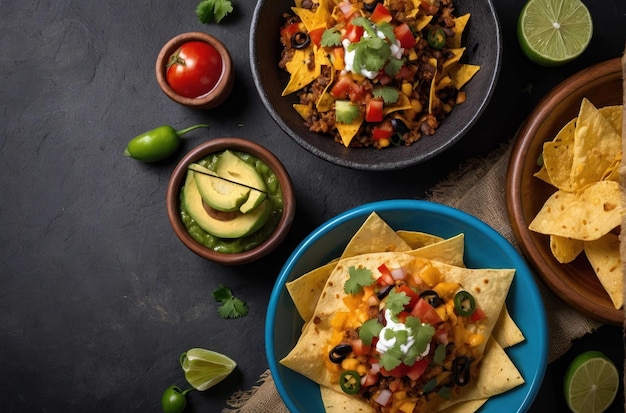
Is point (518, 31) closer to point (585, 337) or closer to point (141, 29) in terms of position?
point (585, 337)

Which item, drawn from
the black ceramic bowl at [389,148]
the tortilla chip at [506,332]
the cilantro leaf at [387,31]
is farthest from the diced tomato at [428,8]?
the tortilla chip at [506,332]

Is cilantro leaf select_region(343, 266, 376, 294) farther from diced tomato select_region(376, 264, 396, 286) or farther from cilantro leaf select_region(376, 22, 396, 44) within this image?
cilantro leaf select_region(376, 22, 396, 44)

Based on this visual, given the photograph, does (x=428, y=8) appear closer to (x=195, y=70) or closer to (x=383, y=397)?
(x=195, y=70)

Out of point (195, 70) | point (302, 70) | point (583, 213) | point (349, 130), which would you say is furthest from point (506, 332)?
point (195, 70)

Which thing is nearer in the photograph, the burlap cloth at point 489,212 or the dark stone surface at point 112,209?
the burlap cloth at point 489,212

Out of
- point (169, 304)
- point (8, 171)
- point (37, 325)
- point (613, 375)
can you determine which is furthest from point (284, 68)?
point (613, 375)

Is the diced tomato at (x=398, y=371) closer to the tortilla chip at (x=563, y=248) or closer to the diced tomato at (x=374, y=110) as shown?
the tortilla chip at (x=563, y=248)
